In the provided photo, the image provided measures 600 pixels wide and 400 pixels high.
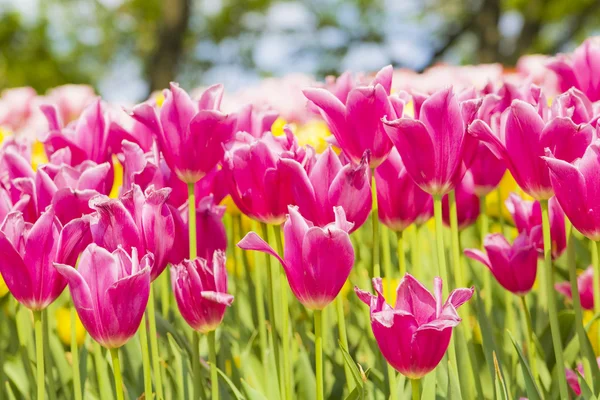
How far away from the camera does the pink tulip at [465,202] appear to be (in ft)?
5.12

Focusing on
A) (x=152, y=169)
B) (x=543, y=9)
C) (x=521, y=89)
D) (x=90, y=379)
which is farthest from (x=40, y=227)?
(x=543, y=9)

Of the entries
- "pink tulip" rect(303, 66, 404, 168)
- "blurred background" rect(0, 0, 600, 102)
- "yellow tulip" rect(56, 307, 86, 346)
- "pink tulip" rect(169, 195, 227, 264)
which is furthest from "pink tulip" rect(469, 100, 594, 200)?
"blurred background" rect(0, 0, 600, 102)

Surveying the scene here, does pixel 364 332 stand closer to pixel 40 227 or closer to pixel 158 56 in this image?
pixel 40 227

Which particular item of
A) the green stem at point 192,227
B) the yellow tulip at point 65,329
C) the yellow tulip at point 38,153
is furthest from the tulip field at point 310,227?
the yellow tulip at point 38,153

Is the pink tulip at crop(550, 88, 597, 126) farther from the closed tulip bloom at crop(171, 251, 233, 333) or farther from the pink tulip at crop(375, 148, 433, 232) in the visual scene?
the closed tulip bloom at crop(171, 251, 233, 333)

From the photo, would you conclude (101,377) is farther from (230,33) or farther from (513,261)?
(230,33)

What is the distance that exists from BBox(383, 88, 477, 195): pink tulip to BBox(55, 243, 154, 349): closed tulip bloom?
0.41 meters

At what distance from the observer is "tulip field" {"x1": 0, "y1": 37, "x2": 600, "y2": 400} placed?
103cm

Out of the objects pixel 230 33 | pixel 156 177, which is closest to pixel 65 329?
pixel 156 177

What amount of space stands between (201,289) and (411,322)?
1.16 feet

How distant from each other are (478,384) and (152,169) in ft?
2.19

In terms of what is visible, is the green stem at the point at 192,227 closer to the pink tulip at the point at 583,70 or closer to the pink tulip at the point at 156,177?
the pink tulip at the point at 156,177

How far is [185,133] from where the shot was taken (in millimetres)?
1288

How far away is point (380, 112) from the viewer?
46.8 inches
